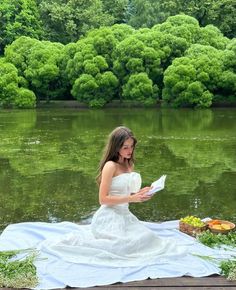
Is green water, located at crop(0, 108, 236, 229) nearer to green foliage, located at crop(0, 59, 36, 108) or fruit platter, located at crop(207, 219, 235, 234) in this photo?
fruit platter, located at crop(207, 219, 235, 234)

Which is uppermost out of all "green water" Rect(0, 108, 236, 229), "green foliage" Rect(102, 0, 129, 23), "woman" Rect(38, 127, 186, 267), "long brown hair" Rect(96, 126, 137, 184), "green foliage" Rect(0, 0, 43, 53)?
"green foliage" Rect(102, 0, 129, 23)

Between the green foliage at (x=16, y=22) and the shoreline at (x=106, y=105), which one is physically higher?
the green foliage at (x=16, y=22)

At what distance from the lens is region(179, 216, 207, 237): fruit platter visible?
533cm

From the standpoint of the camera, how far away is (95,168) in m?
11.7

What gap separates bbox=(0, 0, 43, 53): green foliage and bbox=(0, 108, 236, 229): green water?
20537 millimetres

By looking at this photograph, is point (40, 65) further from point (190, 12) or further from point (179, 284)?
point (179, 284)

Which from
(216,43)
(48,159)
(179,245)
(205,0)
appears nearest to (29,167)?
(48,159)

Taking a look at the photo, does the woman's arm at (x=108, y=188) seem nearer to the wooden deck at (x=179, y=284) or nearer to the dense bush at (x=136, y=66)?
the wooden deck at (x=179, y=284)

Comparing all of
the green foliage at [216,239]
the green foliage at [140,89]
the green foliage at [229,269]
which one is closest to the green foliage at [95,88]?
the green foliage at [140,89]

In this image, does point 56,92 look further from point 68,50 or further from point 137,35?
point 137,35

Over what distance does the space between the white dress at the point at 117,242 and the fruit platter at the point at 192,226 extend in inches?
22.1

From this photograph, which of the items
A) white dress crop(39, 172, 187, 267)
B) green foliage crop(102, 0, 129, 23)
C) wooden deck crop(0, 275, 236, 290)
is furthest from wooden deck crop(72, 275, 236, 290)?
green foliage crop(102, 0, 129, 23)

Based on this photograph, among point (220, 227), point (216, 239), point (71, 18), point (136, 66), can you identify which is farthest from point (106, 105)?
point (216, 239)

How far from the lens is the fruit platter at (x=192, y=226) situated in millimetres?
5332
